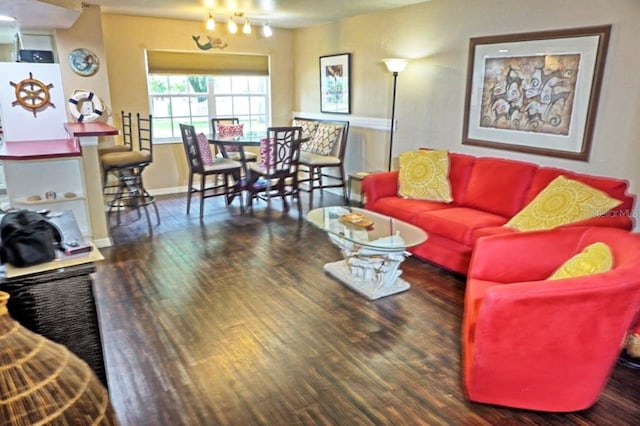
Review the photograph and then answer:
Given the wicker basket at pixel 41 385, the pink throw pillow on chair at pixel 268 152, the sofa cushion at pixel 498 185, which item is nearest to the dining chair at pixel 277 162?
the pink throw pillow on chair at pixel 268 152

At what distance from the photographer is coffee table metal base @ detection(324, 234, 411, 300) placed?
3057 millimetres

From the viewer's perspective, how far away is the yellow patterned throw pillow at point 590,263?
6.72 ft

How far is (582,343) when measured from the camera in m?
1.90

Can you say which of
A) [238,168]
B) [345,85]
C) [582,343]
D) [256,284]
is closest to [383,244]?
[256,284]

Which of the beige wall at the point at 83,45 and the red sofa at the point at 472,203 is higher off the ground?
the beige wall at the point at 83,45

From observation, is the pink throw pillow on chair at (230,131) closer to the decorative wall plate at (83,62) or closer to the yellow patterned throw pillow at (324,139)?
the yellow patterned throw pillow at (324,139)

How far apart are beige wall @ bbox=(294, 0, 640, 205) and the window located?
2.12 ft

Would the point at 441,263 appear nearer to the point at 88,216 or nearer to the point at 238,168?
the point at 238,168

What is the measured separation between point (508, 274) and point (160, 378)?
1.99 metres

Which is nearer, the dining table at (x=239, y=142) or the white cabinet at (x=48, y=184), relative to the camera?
the white cabinet at (x=48, y=184)

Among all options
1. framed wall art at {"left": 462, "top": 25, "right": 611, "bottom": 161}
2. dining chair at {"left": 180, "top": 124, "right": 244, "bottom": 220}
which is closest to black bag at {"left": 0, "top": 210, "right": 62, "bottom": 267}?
dining chair at {"left": 180, "top": 124, "right": 244, "bottom": 220}

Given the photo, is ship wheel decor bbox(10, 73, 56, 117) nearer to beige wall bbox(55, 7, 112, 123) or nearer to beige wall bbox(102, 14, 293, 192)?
beige wall bbox(55, 7, 112, 123)

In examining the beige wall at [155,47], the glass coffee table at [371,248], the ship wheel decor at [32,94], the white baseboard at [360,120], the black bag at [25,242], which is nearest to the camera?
the black bag at [25,242]

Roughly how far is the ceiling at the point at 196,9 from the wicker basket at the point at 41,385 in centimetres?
363
